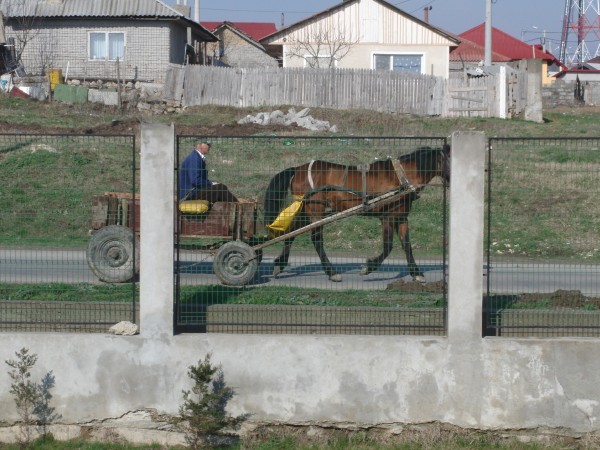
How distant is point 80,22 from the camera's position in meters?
41.6

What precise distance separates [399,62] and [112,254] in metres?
36.3

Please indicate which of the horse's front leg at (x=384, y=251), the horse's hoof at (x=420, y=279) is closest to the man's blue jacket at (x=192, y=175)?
the horse's front leg at (x=384, y=251)

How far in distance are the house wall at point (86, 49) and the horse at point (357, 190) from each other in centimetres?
3053

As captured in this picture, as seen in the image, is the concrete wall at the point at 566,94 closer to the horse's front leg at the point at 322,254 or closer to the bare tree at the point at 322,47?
the bare tree at the point at 322,47

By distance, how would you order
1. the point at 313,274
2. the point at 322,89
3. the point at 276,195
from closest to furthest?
the point at 313,274 < the point at 276,195 < the point at 322,89

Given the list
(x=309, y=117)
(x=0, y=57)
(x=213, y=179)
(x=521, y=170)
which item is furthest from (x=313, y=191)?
(x=0, y=57)

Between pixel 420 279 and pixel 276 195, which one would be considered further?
pixel 276 195

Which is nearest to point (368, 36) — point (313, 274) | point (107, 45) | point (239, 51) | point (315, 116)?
point (107, 45)

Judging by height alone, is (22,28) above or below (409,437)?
above

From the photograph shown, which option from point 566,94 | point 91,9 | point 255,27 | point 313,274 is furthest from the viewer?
point 255,27

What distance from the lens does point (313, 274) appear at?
29.8 feet

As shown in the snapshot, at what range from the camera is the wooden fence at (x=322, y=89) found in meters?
35.3

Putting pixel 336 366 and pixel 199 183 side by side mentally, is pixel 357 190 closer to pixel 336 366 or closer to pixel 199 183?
pixel 199 183

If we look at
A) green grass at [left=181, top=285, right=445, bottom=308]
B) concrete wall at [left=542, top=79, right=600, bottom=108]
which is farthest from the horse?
concrete wall at [left=542, top=79, right=600, bottom=108]
